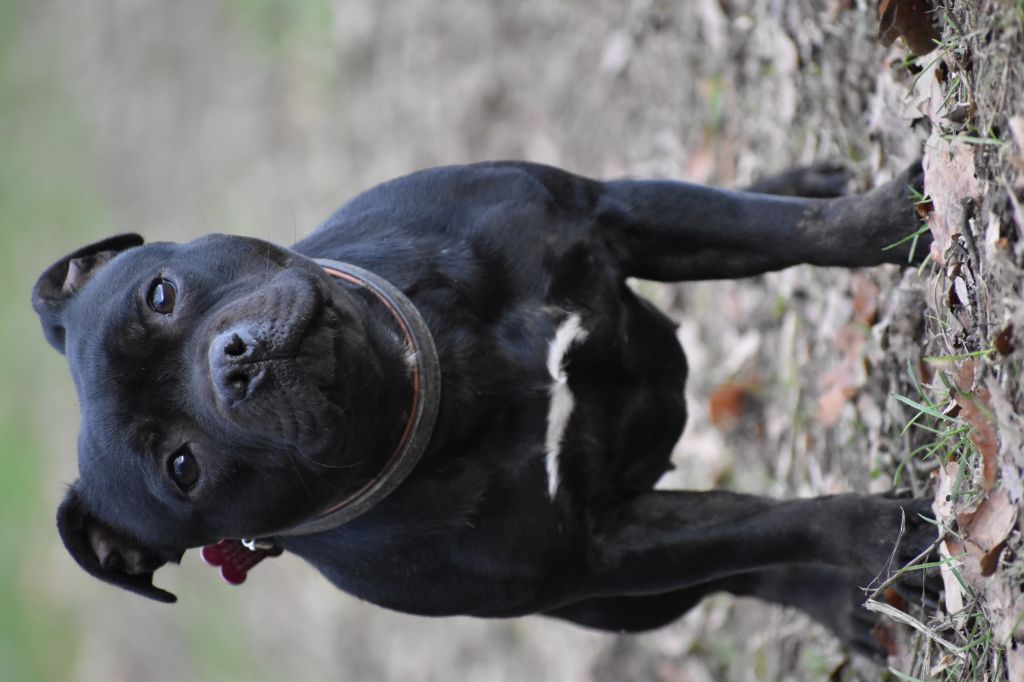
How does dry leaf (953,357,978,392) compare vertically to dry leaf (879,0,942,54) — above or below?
below

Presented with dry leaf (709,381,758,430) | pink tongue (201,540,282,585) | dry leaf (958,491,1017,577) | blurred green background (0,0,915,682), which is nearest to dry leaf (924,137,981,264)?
dry leaf (958,491,1017,577)

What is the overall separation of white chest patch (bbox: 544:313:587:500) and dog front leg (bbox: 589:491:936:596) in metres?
0.27

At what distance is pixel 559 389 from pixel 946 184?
3.97ft

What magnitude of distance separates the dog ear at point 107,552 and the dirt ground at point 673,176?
217 centimetres

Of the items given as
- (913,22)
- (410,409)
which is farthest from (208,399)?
(913,22)

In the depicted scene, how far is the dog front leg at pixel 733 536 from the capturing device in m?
3.28

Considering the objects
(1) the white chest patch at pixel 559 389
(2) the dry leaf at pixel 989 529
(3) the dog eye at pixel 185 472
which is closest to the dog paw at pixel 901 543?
(2) the dry leaf at pixel 989 529

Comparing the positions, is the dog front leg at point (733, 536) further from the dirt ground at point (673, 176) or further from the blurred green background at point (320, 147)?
the blurred green background at point (320, 147)

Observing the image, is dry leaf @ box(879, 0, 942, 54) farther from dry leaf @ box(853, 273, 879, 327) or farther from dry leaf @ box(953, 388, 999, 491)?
dry leaf @ box(853, 273, 879, 327)

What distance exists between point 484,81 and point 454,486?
458 centimetres

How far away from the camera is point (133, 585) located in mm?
3521

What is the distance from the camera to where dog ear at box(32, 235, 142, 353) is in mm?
3693

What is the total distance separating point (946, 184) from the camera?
2969mm

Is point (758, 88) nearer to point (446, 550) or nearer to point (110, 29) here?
point (446, 550)
